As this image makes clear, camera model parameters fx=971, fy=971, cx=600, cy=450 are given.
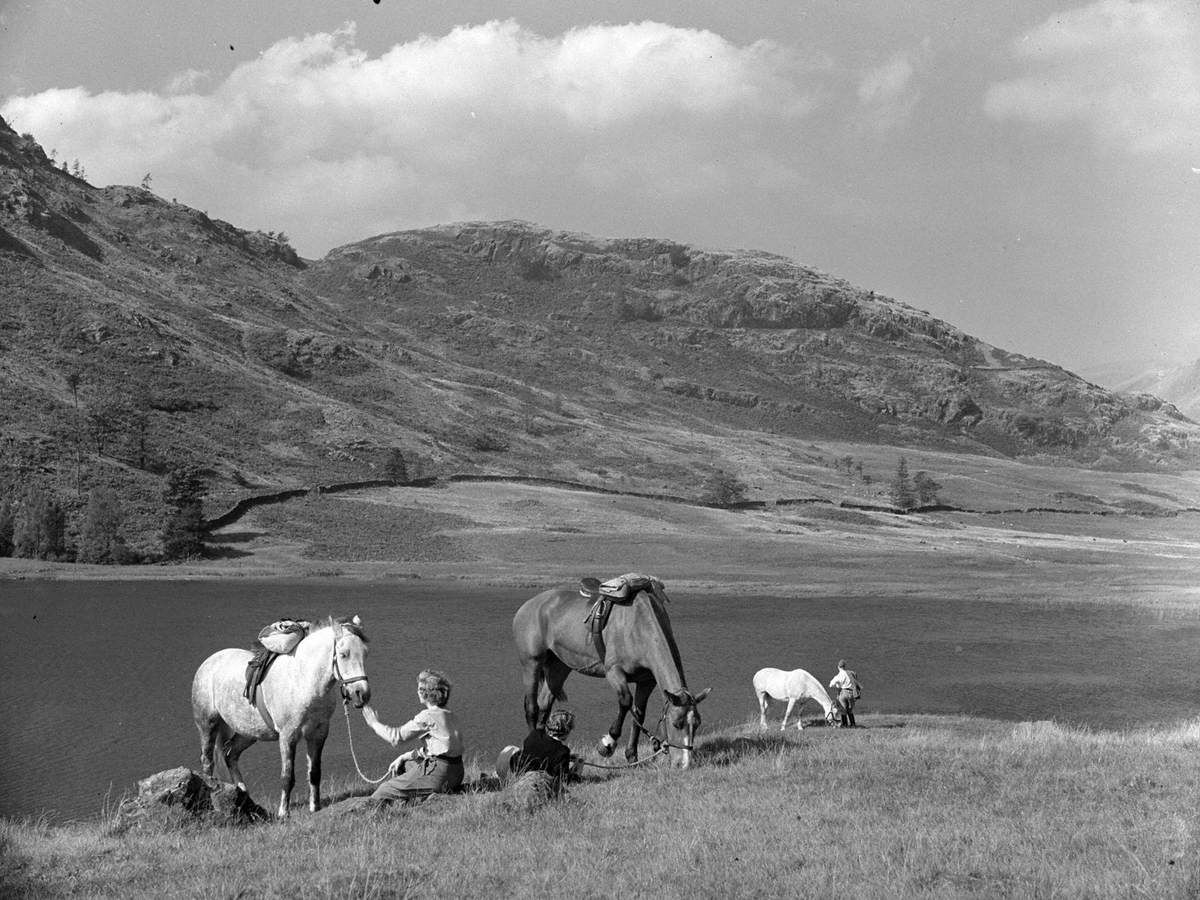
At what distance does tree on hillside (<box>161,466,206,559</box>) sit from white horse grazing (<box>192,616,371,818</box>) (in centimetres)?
6911

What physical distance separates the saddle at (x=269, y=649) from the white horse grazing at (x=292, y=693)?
0.10 metres

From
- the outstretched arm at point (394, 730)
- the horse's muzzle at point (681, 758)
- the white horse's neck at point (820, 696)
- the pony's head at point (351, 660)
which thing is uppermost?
the pony's head at point (351, 660)

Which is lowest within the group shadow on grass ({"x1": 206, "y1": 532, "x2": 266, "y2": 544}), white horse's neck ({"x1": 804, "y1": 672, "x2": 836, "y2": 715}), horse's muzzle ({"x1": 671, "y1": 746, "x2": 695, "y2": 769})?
shadow on grass ({"x1": 206, "y1": 532, "x2": 266, "y2": 544})

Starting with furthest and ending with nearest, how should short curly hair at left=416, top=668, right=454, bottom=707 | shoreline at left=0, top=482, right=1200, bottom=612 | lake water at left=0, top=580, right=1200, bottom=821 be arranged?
shoreline at left=0, top=482, right=1200, bottom=612
lake water at left=0, top=580, right=1200, bottom=821
short curly hair at left=416, top=668, right=454, bottom=707

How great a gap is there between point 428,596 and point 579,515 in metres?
39.3

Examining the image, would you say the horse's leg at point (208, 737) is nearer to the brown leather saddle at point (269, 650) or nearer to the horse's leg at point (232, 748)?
the horse's leg at point (232, 748)

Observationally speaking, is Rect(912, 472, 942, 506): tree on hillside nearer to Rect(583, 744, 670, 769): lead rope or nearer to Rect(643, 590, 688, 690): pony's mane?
Rect(643, 590, 688, 690): pony's mane

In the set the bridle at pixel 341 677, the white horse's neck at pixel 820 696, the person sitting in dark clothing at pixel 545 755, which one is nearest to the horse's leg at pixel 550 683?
the person sitting in dark clothing at pixel 545 755

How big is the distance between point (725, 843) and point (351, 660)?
5796 millimetres

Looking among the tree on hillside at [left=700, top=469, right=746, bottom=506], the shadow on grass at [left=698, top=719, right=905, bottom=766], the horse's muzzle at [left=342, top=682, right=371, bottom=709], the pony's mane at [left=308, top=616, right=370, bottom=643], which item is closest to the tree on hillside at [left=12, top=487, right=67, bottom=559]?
the shadow on grass at [left=698, top=719, right=905, bottom=766]

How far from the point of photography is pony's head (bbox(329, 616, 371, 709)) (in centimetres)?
1310

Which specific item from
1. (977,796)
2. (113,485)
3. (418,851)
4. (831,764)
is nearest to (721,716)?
(831,764)

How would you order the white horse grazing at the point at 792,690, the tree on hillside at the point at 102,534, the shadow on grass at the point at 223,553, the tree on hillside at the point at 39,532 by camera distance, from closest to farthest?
the white horse grazing at the point at 792,690, the tree on hillside at the point at 39,532, the tree on hillside at the point at 102,534, the shadow on grass at the point at 223,553

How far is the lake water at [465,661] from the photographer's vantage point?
26.0 meters
